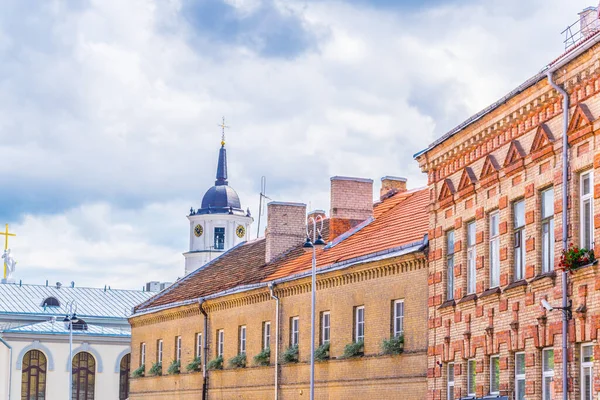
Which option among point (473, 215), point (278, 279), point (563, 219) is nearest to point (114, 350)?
point (278, 279)

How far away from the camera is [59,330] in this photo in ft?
302

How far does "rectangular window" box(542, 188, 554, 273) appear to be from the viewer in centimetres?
2580

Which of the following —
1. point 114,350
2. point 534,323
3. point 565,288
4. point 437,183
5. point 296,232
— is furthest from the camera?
point 114,350

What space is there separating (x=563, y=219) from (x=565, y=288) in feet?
4.21

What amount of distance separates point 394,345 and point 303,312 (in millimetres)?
7089

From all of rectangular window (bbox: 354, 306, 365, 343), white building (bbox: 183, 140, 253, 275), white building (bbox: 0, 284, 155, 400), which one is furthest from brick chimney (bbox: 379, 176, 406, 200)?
white building (bbox: 183, 140, 253, 275)

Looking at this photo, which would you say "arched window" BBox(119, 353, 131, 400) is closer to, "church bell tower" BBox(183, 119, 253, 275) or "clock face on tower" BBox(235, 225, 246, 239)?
"church bell tower" BBox(183, 119, 253, 275)

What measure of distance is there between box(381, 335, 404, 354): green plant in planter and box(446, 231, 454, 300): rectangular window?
328 centimetres

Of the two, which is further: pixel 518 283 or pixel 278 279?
pixel 278 279

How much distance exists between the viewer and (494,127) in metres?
29.0

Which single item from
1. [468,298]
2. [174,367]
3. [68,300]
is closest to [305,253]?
[174,367]

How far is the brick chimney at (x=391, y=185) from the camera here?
4734 centimetres

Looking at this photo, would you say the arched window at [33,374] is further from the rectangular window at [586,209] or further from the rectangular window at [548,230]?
the rectangular window at [586,209]

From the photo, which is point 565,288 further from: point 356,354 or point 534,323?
point 356,354
